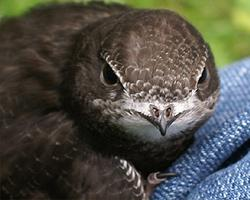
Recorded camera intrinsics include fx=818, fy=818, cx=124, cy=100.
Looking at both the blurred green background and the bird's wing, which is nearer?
the bird's wing

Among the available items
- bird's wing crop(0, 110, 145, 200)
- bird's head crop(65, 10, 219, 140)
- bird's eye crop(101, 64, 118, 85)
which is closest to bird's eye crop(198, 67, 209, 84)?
bird's head crop(65, 10, 219, 140)

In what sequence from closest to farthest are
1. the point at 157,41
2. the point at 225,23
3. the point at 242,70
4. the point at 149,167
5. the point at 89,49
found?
the point at 157,41
the point at 89,49
the point at 149,167
the point at 242,70
the point at 225,23

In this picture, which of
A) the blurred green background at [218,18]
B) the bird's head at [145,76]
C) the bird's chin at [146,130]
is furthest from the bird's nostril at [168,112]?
the blurred green background at [218,18]

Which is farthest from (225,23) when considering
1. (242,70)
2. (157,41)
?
(157,41)

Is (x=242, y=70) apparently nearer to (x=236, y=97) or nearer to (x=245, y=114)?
(x=236, y=97)

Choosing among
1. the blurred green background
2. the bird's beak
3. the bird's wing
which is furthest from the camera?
the blurred green background

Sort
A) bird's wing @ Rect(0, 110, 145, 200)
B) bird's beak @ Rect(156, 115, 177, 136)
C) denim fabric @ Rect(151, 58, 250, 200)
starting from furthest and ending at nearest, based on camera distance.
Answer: bird's wing @ Rect(0, 110, 145, 200)
denim fabric @ Rect(151, 58, 250, 200)
bird's beak @ Rect(156, 115, 177, 136)

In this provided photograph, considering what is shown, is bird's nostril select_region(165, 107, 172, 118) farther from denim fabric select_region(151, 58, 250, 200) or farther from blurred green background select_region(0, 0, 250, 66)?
blurred green background select_region(0, 0, 250, 66)

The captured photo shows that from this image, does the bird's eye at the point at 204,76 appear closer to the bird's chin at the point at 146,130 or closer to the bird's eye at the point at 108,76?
the bird's chin at the point at 146,130

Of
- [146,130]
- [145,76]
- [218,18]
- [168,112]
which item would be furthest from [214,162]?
[218,18]
